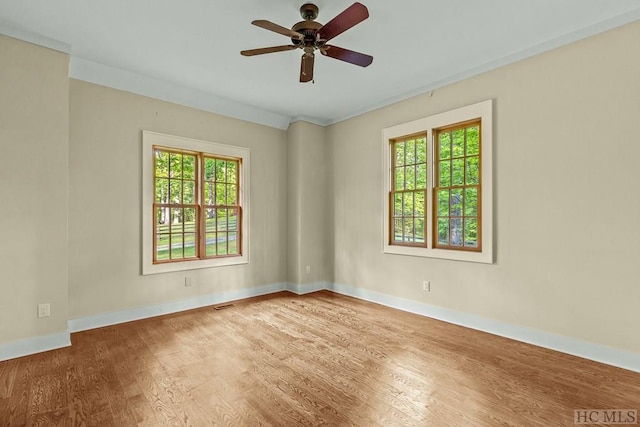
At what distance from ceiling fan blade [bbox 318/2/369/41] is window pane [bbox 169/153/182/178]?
2.80 meters

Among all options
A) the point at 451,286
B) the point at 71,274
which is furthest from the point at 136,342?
the point at 451,286

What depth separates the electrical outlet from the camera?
10.1 ft

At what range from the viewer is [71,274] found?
3.55 metres

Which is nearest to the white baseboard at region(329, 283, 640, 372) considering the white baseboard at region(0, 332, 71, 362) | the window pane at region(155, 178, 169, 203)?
the window pane at region(155, 178, 169, 203)

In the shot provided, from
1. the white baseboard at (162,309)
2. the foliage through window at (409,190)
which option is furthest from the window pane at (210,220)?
the foliage through window at (409,190)

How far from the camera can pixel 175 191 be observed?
14.5 feet

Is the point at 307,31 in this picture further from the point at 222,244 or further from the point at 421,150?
the point at 222,244

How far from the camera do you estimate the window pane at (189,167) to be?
179 inches

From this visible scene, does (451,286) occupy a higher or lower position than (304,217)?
lower

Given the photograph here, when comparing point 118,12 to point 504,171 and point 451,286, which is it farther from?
point 451,286

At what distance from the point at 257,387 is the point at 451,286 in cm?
265

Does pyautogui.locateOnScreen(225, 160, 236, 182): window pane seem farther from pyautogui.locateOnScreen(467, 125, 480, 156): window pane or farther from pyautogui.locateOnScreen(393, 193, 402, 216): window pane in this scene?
pyautogui.locateOnScreen(467, 125, 480, 156): window pane

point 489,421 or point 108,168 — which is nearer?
point 489,421

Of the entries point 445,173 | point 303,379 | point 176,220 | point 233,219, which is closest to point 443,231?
point 445,173
